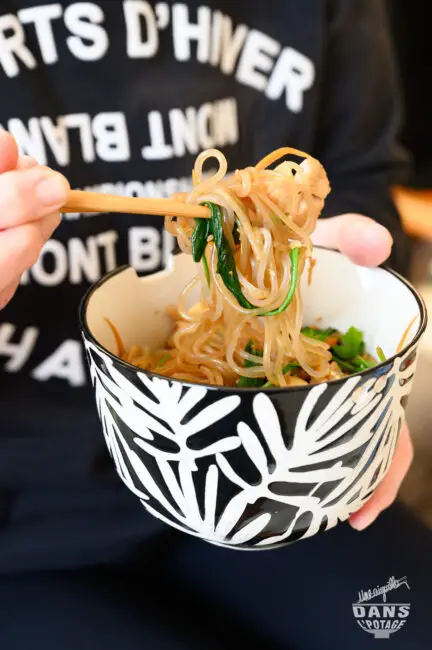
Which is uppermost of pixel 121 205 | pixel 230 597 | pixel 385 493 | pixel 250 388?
pixel 121 205

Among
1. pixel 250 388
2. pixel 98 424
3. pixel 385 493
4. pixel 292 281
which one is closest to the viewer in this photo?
pixel 250 388

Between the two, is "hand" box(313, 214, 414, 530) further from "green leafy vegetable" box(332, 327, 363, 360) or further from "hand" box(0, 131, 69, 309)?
"hand" box(0, 131, 69, 309)

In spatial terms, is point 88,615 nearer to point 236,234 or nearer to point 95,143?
point 236,234

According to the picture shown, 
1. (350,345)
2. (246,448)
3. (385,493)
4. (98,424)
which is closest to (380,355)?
(350,345)

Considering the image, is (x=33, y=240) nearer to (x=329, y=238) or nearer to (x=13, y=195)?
(x=13, y=195)

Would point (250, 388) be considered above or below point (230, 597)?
above

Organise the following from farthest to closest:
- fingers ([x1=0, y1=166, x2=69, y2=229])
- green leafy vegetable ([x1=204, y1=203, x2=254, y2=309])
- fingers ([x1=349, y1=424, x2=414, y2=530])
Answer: fingers ([x1=349, y1=424, x2=414, y2=530])
green leafy vegetable ([x1=204, y1=203, x2=254, y2=309])
fingers ([x1=0, y1=166, x2=69, y2=229])

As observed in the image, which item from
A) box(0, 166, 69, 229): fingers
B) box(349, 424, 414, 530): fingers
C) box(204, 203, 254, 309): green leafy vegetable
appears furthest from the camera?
box(349, 424, 414, 530): fingers

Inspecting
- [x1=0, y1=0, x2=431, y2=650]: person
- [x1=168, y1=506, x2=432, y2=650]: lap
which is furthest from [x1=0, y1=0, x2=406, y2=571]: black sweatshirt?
[x1=168, y1=506, x2=432, y2=650]: lap
